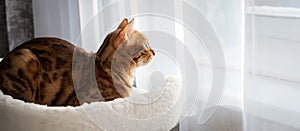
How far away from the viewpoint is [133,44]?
45.9 inches

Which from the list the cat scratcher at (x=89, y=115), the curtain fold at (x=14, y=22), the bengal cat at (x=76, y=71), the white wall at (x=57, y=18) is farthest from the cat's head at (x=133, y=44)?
the curtain fold at (x=14, y=22)

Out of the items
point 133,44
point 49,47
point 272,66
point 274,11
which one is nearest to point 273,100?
point 272,66

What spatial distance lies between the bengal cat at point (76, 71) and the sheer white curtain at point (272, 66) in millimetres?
273

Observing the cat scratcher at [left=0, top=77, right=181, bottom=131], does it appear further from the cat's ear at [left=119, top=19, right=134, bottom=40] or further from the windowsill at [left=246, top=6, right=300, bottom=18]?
the windowsill at [left=246, top=6, right=300, bottom=18]

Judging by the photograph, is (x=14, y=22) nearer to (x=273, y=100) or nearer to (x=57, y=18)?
(x=57, y=18)

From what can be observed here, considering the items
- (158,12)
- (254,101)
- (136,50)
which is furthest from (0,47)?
(254,101)

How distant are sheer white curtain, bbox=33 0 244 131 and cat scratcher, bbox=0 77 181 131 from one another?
0.19 m

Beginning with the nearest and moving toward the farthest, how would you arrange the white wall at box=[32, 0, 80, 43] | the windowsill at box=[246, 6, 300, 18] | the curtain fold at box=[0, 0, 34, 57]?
1. the windowsill at box=[246, 6, 300, 18]
2. the white wall at box=[32, 0, 80, 43]
3. the curtain fold at box=[0, 0, 34, 57]

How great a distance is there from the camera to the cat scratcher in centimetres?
105

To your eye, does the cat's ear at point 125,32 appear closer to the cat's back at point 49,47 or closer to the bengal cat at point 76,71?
the bengal cat at point 76,71

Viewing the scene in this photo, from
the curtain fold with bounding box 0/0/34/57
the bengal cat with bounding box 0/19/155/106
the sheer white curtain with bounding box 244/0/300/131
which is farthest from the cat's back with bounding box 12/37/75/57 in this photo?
the curtain fold with bounding box 0/0/34/57

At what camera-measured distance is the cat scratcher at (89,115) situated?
105 centimetres

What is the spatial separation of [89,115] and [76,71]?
0.20 m

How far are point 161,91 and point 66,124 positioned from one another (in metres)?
0.25
